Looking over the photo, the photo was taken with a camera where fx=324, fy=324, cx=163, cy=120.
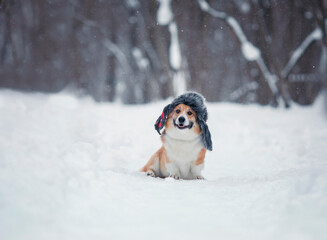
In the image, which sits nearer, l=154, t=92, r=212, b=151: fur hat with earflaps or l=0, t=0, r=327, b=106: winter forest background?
l=154, t=92, r=212, b=151: fur hat with earflaps

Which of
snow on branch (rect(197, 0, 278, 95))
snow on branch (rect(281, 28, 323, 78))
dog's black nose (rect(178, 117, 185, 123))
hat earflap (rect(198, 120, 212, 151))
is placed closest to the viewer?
dog's black nose (rect(178, 117, 185, 123))

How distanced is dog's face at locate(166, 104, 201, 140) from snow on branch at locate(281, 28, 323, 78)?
27.4 ft

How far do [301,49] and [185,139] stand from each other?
9313 millimetres

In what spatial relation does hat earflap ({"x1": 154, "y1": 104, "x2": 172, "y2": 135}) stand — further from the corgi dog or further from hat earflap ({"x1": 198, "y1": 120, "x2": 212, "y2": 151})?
hat earflap ({"x1": 198, "y1": 120, "x2": 212, "y2": 151})

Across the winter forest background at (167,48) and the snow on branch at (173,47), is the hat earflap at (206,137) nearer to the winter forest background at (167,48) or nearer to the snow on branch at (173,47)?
the winter forest background at (167,48)

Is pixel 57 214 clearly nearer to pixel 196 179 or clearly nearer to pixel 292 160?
pixel 196 179

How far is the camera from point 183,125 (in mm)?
3840

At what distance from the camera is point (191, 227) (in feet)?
7.16

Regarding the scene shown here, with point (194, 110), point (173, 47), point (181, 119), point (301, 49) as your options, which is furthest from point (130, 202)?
point (301, 49)

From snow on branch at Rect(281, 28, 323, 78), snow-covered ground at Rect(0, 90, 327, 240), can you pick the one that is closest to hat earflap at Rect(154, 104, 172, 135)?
snow-covered ground at Rect(0, 90, 327, 240)

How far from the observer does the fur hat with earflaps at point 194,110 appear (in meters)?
3.96

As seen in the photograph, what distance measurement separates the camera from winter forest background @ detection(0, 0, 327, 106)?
11.1m

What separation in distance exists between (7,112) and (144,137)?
296 centimetres

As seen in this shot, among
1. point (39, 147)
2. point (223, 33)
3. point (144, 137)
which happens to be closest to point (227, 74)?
point (223, 33)
